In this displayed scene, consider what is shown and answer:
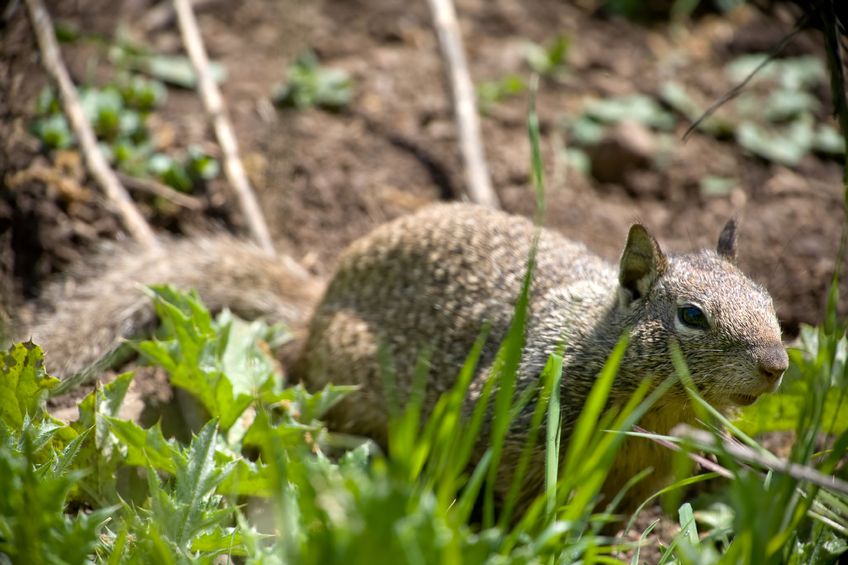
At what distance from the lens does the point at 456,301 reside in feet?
13.0

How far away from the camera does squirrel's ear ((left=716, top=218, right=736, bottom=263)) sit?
12.2ft

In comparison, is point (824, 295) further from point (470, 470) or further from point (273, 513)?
point (273, 513)

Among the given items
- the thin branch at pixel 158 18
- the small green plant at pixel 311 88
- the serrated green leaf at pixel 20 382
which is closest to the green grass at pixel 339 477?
the serrated green leaf at pixel 20 382

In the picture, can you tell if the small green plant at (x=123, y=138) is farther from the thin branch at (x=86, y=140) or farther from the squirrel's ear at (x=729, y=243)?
the squirrel's ear at (x=729, y=243)

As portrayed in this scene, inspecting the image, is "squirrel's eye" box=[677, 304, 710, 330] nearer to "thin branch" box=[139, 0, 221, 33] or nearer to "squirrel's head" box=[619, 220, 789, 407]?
"squirrel's head" box=[619, 220, 789, 407]

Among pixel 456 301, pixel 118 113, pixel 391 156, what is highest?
pixel 118 113

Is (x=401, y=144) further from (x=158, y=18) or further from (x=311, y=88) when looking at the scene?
(x=158, y=18)

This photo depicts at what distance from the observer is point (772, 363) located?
9.80ft

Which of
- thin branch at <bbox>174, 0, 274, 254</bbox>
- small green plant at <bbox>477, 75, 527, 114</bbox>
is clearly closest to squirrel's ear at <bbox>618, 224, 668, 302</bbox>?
thin branch at <bbox>174, 0, 274, 254</bbox>

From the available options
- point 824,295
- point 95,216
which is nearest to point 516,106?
point 824,295

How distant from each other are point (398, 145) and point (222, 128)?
1.18 m

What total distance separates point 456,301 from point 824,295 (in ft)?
8.08

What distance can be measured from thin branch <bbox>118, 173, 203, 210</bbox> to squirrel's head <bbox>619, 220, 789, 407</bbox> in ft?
9.34

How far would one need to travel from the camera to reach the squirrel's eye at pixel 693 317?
3.24 m
